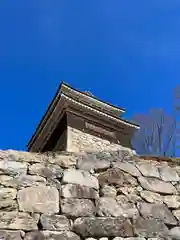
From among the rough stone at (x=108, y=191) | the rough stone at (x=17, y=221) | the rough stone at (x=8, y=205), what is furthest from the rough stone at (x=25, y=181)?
the rough stone at (x=108, y=191)

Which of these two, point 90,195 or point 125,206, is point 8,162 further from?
point 125,206

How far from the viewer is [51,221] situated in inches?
102

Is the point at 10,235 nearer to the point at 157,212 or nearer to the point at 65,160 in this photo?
the point at 65,160

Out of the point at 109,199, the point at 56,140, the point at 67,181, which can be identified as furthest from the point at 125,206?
the point at 56,140

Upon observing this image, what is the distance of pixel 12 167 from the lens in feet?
9.36

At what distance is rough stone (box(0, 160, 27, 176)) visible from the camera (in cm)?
281

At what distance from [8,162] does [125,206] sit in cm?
102

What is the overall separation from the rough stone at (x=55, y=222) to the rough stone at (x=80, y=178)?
1.16ft

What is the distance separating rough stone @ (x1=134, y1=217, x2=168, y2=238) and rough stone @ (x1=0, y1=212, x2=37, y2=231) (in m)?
0.80

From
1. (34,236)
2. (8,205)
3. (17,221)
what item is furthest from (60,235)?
(8,205)

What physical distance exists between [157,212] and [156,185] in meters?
0.28

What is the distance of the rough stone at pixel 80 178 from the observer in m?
2.91

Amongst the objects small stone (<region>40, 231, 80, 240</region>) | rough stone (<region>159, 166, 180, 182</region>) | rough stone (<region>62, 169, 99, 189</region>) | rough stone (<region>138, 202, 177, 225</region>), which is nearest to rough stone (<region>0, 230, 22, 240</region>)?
small stone (<region>40, 231, 80, 240</region>)

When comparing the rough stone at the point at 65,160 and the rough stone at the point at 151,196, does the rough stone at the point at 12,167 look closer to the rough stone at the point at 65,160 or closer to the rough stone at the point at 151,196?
the rough stone at the point at 65,160
